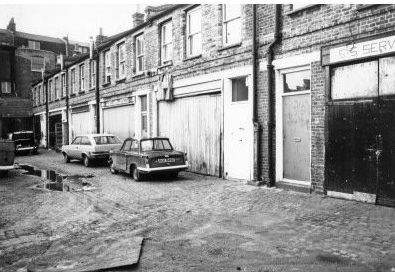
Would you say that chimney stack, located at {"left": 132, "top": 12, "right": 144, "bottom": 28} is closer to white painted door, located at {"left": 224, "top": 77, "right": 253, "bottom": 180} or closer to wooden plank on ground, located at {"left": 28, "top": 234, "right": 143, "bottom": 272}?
white painted door, located at {"left": 224, "top": 77, "right": 253, "bottom": 180}

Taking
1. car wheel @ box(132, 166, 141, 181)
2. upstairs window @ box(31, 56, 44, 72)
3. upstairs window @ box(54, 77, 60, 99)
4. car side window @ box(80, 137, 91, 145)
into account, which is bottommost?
car wheel @ box(132, 166, 141, 181)

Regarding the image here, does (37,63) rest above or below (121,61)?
above

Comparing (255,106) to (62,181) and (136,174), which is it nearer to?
(136,174)

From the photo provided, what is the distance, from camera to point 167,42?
15.7 meters

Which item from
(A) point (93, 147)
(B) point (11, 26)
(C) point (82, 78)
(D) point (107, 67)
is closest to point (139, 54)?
(D) point (107, 67)

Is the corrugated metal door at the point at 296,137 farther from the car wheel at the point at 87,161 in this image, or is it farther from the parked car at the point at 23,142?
the parked car at the point at 23,142

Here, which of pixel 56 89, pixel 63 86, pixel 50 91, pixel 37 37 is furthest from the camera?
pixel 37 37

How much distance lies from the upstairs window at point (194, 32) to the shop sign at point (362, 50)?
6092mm

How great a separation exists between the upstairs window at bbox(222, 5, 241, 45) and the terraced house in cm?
3

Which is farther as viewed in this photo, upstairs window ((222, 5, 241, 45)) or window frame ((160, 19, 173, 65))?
window frame ((160, 19, 173, 65))

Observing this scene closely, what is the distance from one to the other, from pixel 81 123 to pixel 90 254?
844 inches

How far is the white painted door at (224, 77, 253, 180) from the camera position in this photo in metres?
11.4

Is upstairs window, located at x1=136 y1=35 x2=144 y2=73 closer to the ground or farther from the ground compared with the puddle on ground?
farther from the ground

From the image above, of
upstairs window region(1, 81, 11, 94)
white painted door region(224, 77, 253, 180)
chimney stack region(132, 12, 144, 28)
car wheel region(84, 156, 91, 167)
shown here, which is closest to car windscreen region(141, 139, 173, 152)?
white painted door region(224, 77, 253, 180)
